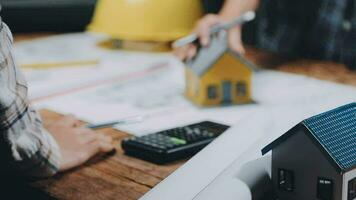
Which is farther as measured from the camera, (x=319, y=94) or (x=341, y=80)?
(x=341, y=80)

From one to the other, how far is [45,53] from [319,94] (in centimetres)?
75

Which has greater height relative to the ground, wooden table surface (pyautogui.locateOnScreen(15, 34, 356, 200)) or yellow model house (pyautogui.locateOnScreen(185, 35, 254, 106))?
yellow model house (pyautogui.locateOnScreen(185, 35, 254, 106))

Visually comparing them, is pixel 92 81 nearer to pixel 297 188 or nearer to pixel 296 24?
pixel 296 24

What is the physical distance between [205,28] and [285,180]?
23.0 inches

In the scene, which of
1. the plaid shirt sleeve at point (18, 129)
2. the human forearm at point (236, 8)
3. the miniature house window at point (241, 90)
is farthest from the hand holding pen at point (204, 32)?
the plaid shirt sleeve at point (18, 129)

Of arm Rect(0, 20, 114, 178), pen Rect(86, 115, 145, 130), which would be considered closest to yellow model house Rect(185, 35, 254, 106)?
pen Rect(86, 115, 145, 130)

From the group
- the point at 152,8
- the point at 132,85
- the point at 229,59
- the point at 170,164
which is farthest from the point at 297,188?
the point at 152,8

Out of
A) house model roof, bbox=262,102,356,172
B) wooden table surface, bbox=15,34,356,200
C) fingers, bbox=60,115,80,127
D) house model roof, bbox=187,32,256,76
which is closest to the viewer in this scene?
house model roof, bbox=262,102,356,172

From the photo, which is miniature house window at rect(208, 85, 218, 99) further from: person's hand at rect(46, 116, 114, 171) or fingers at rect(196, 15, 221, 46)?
person's hand at rect(46, 116, 114, 171)

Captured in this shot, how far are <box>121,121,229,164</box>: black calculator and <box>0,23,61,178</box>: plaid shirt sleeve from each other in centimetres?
11

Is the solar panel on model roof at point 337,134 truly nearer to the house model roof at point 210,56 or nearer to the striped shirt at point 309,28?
the house model roof at point 210,56

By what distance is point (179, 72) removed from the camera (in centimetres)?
121

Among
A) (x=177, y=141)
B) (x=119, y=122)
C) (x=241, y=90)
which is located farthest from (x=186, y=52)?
(x=177, y=141)

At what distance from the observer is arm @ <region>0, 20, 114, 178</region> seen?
587mm
